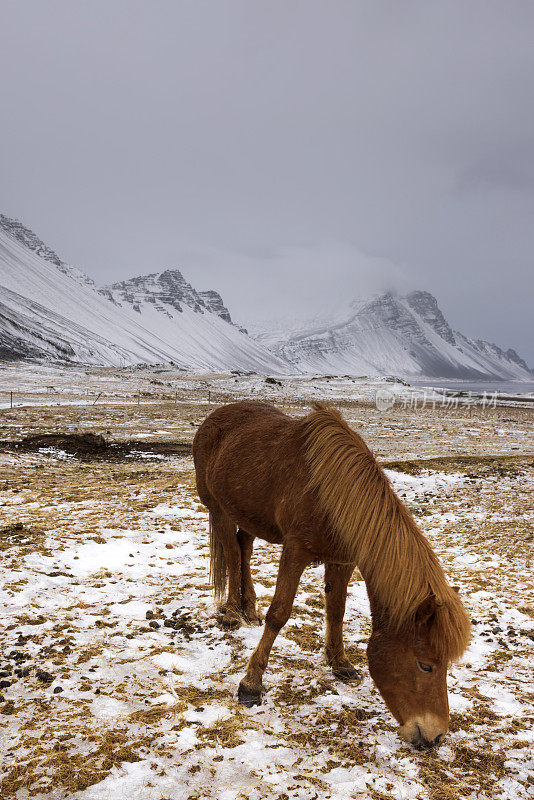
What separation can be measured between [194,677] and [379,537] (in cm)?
252

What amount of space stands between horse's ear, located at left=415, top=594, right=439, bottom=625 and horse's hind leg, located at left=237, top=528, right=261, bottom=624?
294 centimetres

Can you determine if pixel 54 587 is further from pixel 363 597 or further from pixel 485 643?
pixel 485 643

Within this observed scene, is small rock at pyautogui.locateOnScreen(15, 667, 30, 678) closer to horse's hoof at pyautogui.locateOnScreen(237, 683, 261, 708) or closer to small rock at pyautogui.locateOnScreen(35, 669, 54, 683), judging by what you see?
small rock at pyautogui.locateOnScreen(35, 669, 54, 683)

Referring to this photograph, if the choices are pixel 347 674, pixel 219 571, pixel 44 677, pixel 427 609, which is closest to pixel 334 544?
pixel 427 609

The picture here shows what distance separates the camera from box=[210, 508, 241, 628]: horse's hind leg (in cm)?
582

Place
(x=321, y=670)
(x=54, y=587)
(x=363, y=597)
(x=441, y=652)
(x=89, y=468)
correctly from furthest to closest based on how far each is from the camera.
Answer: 1. (x=89, y=468)
2. (x=363, y=597)
3. (x=54, y=587)
4. (x=321, y=670)
5. (x=441, y=652)

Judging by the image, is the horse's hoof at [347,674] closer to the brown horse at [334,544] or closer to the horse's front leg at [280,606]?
the brown horse at [334,544]

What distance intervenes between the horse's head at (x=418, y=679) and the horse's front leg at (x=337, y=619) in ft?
4.07

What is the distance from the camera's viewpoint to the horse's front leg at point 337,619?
486cm

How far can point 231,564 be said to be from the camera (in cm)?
595

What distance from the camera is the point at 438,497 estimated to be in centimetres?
1283

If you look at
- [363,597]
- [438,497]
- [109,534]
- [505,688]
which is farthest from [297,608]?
[438,497]

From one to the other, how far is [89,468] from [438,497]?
36.4 feet

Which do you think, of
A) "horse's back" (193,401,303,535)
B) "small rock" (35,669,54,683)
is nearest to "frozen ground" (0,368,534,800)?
"small rock" (35,669,54,683)
